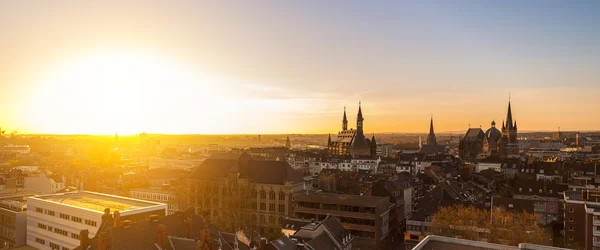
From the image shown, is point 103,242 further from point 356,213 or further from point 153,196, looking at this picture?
point 153,196

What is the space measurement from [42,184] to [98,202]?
41.3 meters

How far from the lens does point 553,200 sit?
241 ft

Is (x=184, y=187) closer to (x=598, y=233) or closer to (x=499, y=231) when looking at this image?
(x=499, y=231)

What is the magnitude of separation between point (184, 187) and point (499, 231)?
58.0 metres

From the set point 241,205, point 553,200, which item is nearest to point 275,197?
point 241,205

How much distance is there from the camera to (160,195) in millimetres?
89250

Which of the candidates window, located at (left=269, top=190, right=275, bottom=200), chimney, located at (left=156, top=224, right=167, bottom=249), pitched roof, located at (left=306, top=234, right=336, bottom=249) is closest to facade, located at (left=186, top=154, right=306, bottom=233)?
window, located at (left=269, top=190, right=275, bottom=200)

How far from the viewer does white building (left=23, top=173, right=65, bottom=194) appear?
89.1 meters

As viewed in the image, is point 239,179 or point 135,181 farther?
point 135,181

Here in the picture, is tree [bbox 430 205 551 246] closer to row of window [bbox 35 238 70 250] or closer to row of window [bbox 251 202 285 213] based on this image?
row of window [bbox 251 202 285 213]

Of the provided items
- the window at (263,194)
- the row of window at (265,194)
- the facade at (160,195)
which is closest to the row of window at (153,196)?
the facade at (160,195)

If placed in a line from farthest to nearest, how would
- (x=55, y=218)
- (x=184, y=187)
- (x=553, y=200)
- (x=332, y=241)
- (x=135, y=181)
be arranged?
(x=135, y=181)
(x=184, y=187)
(x=553, y=200)
(x=55, y=218)
(x=332, y=241)

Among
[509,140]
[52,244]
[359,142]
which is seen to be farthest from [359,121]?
[52,244]

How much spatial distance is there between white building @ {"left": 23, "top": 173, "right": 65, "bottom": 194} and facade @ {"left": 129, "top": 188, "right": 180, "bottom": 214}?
15.1 m
